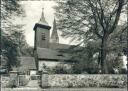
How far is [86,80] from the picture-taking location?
1912cm

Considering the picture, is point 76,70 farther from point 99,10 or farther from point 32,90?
point 32,90

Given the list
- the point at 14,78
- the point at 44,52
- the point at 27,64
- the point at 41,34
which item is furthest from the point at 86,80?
the point at 41,34

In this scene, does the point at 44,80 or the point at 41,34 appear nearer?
the point at 44,80

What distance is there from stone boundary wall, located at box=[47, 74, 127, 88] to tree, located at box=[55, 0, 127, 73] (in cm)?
287

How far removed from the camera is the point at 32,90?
15.7 metres

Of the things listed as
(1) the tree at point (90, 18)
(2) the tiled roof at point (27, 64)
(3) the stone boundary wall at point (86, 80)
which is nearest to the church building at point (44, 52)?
(2) the tiled roof at point (27, 64)

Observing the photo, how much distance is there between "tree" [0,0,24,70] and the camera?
2270 cm

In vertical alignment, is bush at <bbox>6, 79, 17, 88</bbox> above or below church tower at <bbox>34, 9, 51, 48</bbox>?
below

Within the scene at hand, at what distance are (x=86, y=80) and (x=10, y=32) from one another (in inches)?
418

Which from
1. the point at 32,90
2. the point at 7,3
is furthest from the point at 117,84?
the point at 7,3

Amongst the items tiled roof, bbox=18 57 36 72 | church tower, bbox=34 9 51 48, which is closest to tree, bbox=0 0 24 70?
tiled roof, bbox=18 57 36 72

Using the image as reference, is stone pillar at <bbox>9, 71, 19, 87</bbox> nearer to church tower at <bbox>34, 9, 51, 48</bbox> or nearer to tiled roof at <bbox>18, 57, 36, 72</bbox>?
tiled roof at <bbox>18, 57, 36, 72</bbox>

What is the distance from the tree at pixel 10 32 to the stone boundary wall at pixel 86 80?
725 centimetres

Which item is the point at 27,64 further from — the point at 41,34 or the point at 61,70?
the point at 41,34
